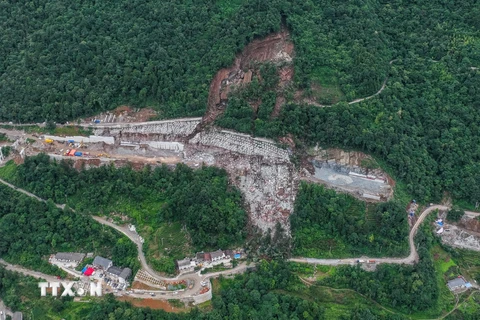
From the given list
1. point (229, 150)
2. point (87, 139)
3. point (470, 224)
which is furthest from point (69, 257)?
point (470, 224)

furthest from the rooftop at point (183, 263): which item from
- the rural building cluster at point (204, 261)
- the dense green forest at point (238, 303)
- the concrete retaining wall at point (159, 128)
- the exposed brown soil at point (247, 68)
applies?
the exposed brown soil at point (247, 68)

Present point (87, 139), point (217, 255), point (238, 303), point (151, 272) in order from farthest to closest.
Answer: point (87, 139), point (217, 255), point (151, 272), point (238, 303)

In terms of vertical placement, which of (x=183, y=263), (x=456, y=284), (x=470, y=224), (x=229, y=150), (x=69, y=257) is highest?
(x=229, y=150)

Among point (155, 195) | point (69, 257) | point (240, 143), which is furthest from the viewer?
point (240, 143)

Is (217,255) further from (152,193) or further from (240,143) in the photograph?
(240,143)

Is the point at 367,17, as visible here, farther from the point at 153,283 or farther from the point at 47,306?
the point at 47,306

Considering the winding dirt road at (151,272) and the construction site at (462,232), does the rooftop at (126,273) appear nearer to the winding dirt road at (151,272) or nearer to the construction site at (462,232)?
the winding dirt road at (151,272)
